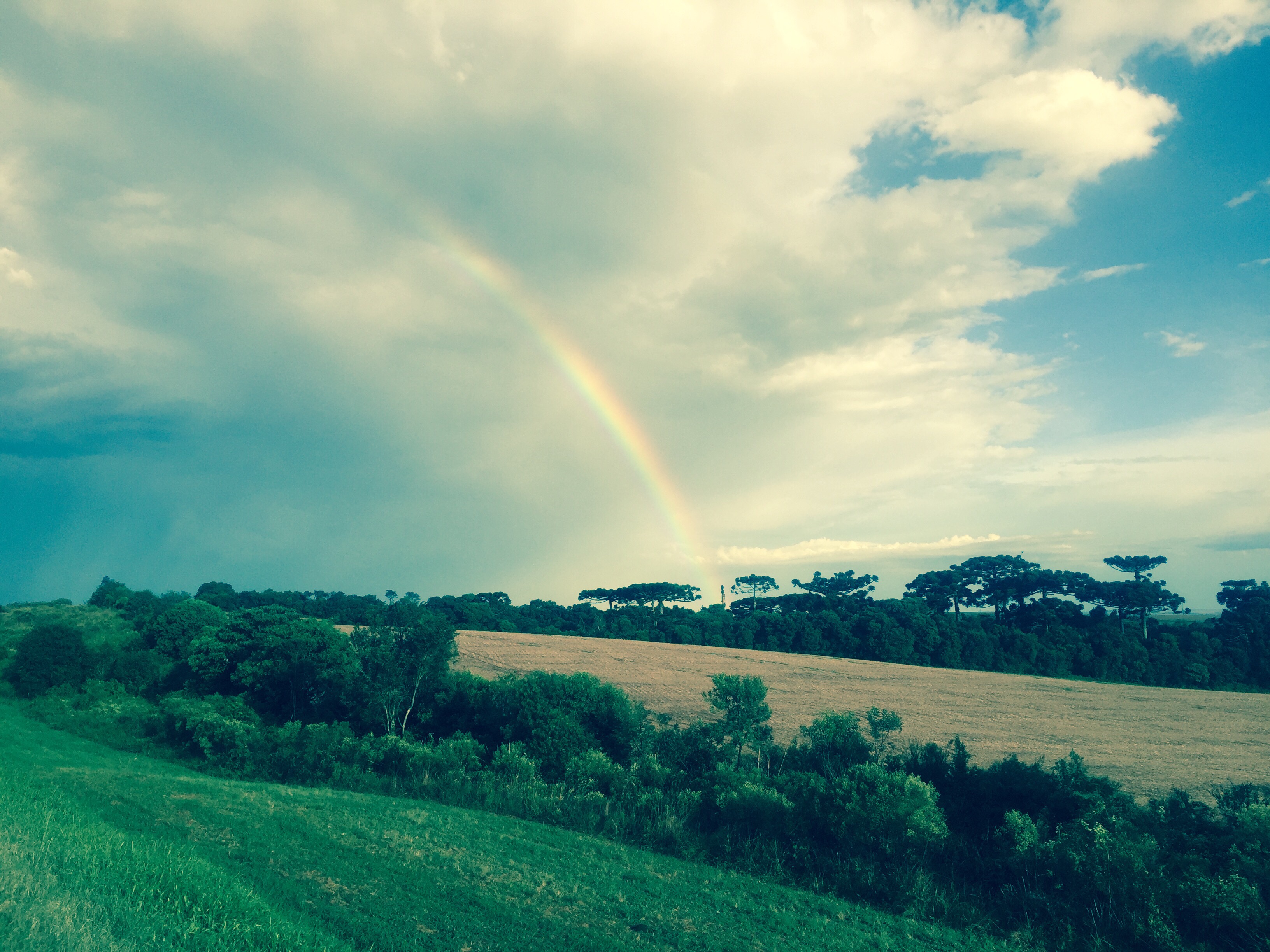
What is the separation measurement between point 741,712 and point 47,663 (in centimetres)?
5650

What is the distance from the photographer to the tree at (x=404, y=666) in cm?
4553

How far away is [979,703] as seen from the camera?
7188 cm

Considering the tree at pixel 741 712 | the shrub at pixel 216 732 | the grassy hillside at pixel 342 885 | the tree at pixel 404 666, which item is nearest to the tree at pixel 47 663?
the shrub at pixel 216 732

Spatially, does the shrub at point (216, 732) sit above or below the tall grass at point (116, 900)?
below

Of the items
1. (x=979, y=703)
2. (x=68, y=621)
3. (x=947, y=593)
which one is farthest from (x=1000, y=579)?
(x=68, y=621)

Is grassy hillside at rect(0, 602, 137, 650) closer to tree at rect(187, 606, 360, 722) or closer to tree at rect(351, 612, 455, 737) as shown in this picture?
tree at rect(187, 606, 360, 722)

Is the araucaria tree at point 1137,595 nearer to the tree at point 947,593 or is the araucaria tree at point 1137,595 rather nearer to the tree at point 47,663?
the tree at point 947,593

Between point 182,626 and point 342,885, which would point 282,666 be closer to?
point 182,626

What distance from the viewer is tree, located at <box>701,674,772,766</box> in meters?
36.3

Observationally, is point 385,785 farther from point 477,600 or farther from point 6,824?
→ point 477,600

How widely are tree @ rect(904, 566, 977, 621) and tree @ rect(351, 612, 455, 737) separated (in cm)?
11647

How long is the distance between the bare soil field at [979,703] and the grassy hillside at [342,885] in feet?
103

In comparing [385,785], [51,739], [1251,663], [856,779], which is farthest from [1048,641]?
[51,739]

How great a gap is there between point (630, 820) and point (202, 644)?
49.5 metres
